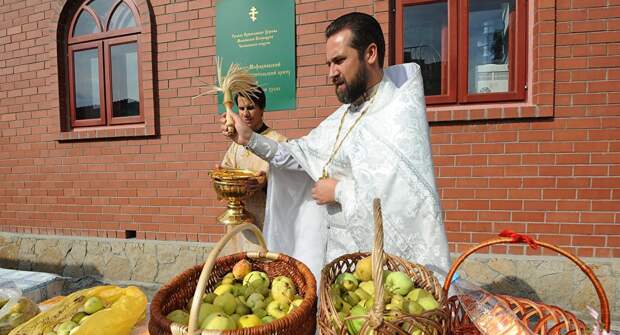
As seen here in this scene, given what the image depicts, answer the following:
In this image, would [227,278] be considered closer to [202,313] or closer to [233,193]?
[202,313]

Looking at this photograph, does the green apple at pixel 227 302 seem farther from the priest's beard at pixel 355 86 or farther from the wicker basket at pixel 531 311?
the priest's beard at pixel 355 86

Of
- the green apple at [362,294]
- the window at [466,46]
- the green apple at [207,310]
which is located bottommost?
the green apple at [207,310]

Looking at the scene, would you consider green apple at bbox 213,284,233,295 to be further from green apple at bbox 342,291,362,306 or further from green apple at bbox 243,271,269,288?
green apple at bbox 342,291,362,306

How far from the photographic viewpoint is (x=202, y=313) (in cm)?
114

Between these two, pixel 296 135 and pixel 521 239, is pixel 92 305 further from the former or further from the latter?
pixel 296 135

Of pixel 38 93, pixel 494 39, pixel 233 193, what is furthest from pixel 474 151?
pixel 38 93

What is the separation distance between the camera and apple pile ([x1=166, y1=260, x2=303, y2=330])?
111 cm

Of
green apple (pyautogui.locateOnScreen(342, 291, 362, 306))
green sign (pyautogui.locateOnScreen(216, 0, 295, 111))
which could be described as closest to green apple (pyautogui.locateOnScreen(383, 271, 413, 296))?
green apple (pyautogui.locateOnScreen(342, 291, 362, 306))

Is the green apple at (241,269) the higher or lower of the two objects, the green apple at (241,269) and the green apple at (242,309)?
the higher

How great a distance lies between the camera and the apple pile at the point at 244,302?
111 cm

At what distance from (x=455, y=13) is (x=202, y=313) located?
11.5 feet

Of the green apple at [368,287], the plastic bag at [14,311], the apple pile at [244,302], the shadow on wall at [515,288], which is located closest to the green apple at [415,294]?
the green apple at [368,287]

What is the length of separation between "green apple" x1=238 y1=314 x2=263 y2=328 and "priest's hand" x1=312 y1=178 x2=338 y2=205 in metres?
0.81

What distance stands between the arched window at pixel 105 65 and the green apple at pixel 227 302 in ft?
13.2
